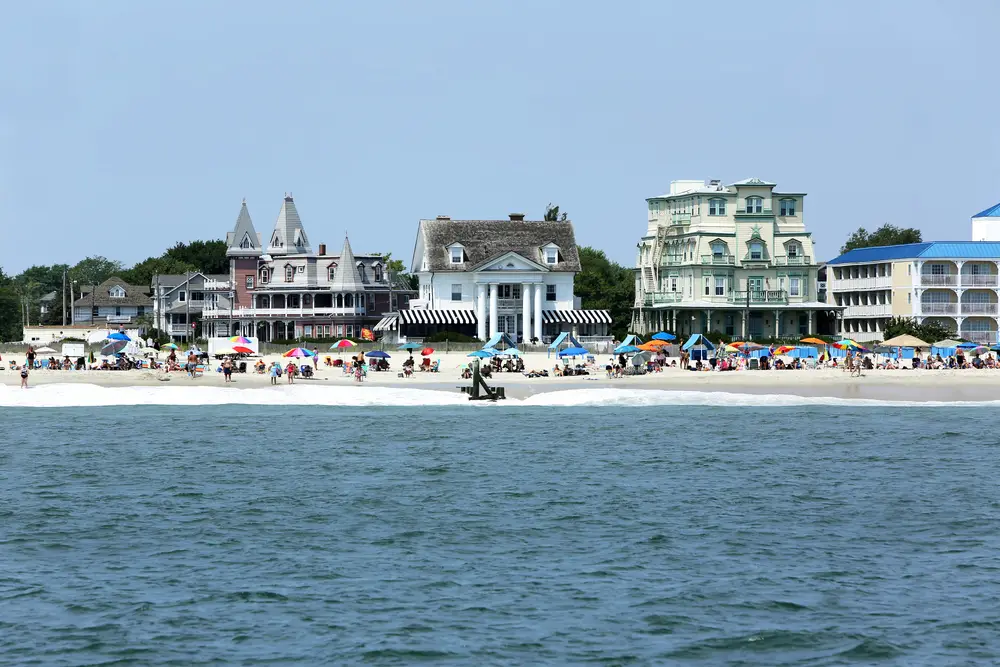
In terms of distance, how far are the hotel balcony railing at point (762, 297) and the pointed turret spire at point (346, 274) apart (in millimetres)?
28660

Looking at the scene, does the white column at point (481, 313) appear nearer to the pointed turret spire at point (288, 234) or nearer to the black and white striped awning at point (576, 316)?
the black and white striped awning at point (576, 316)

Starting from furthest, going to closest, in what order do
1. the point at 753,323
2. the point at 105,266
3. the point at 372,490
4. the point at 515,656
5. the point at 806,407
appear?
the point at 105,266
the point at 753,323
the point at 806,407
the point at 372,490
the point at 515,656

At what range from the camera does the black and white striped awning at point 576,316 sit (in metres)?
92.9

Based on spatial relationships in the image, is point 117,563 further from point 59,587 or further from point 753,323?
point 753,323

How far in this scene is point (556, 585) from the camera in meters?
23.3

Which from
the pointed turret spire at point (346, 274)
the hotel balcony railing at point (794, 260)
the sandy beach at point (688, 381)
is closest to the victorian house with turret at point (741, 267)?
the hotel balcony railing at point (794, 260)

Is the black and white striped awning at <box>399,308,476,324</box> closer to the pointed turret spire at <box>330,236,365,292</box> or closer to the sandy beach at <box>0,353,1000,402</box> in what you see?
the pointed turret spire at <box>330,236,365,292</box>

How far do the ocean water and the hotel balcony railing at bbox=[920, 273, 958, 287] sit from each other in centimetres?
5201

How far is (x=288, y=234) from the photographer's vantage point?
110 m

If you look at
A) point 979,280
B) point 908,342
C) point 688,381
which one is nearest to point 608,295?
point 979,280

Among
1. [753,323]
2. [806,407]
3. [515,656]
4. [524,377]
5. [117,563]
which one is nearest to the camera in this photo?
[515,656]

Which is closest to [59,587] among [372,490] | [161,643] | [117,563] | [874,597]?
[117,563]

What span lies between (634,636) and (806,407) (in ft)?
125

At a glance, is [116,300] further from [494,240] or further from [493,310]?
[493,310]
